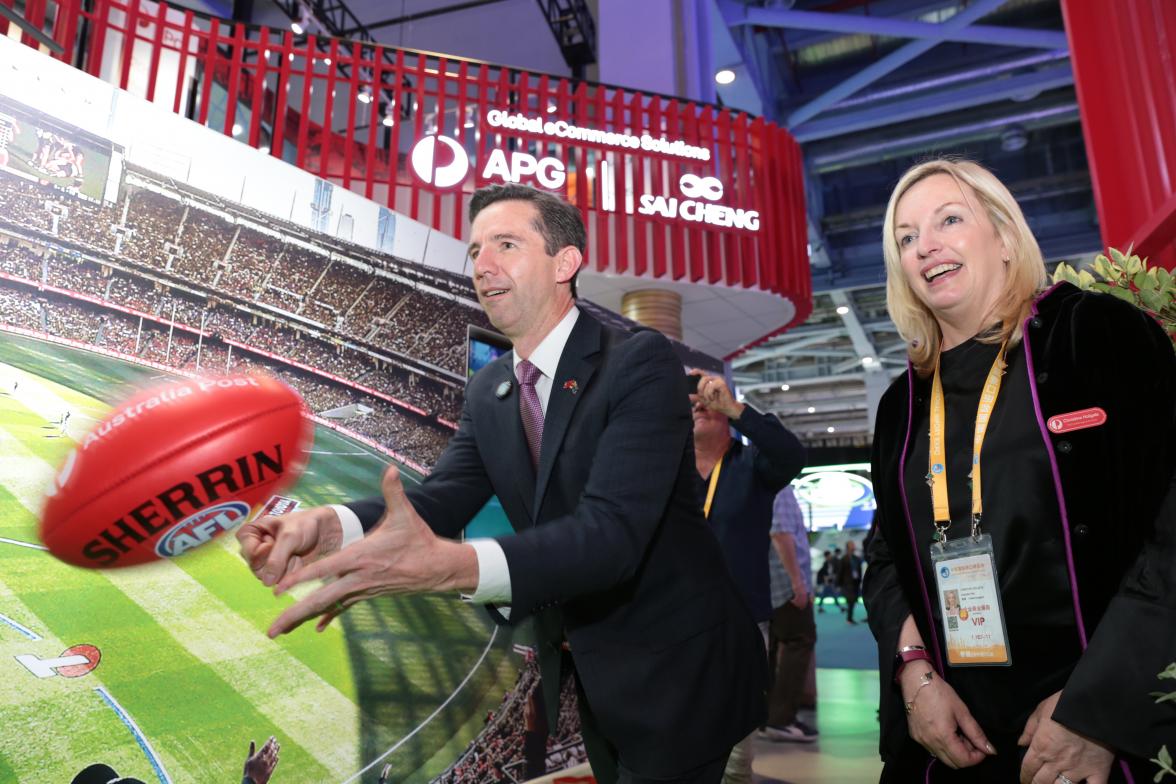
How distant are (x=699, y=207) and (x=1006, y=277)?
4806 millimetres

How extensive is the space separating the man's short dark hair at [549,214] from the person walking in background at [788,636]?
3.45 metres

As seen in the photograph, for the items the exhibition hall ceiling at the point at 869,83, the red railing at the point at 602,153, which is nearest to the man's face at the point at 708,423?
the red railing at the point at 602,153

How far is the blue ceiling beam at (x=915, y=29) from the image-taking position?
8.55m

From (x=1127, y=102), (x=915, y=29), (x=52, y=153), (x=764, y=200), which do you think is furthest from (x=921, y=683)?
(x=915, y=29)

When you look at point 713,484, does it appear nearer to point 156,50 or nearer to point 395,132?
point 395,132

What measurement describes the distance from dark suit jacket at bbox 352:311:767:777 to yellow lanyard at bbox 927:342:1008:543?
425 mm

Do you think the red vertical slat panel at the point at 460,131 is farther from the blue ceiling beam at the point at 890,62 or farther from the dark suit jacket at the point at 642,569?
the blue ceiling beam at the point at 890,62

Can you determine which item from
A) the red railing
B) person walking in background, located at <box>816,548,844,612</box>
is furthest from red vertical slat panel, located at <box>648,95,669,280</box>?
person walking in background, located at <box>816,548,844,612</box>

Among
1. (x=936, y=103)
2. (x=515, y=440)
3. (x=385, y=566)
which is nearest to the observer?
(x=385, y=566)

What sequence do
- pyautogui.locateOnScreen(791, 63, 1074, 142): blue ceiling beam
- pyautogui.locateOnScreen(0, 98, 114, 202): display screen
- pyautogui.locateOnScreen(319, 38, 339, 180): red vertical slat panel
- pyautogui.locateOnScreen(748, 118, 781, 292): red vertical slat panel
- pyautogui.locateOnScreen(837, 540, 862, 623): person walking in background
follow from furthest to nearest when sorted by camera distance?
pyautogui.locateOnScreen(837, 540, 862, 623): person walking in background → pyautogui.locateOnScreen(791, 63, 1074, 142): blue ceiling beam → pyautogui.locateOnScreen(748, 118, 781, 292): red vertical slat panel → pyautogui.locateOnScreen(319, 38, 339, 180): red vertical slat panel → pyautogui.locateOnScreen(0, 98, 114, 202): display screen

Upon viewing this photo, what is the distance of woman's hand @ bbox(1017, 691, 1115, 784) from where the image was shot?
1.08m

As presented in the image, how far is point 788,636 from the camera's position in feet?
16.5

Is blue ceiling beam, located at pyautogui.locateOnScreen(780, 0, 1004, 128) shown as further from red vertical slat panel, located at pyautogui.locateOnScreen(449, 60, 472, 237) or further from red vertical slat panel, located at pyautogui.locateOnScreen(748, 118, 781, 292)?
red vertical slat panel, located at pyautogui.locateOnScreen(449, 60, 472, 237)

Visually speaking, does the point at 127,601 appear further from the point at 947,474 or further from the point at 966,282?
the point at 966,282
